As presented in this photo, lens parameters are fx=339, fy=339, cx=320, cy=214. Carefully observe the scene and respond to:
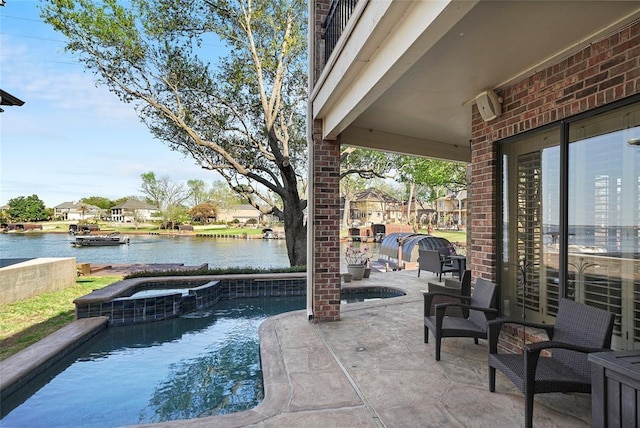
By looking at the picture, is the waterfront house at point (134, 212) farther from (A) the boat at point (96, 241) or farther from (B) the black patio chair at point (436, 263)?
(B) the black patio chair at point (436, 263)

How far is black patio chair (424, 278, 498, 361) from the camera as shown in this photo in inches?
132

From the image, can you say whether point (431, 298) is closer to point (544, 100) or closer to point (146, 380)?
point (544, 100)

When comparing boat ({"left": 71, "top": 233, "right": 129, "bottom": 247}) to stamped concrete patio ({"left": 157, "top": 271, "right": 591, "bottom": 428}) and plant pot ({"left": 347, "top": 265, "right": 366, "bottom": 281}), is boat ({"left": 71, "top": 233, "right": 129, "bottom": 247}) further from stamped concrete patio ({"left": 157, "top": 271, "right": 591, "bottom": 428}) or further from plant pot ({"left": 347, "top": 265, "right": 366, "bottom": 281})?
stamped concrete patio ({"left": 157, "top": 271, "right": 591, "bottom": 428})

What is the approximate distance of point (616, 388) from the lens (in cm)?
173

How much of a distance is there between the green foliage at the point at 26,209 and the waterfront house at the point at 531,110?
4882 centimetres

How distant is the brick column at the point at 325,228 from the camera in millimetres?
4805

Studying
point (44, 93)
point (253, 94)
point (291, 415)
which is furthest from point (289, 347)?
point (44, 93)

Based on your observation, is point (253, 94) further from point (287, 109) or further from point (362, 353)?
point (362, 353)

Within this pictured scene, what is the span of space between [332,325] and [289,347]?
36.8 inches

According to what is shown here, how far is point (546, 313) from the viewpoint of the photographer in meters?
3.16

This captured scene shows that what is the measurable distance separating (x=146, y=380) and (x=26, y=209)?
158ft

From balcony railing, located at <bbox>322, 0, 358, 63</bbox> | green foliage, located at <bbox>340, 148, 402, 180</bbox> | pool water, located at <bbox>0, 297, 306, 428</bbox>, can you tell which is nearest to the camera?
pool water, located at <bbox>0, 297, 306, 428</bbox>

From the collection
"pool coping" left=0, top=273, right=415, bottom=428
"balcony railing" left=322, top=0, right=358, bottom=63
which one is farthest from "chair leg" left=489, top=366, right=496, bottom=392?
"balcony railing" left=322, top=0, right=358, bottom=63

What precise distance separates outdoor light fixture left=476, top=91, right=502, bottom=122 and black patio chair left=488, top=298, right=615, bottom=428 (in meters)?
2.00
